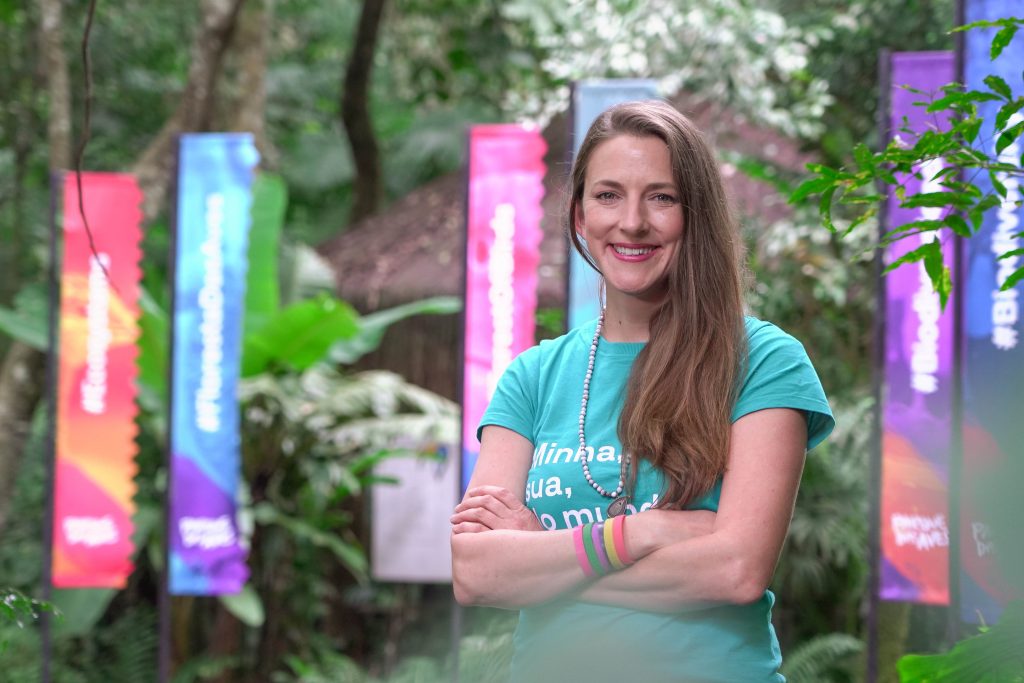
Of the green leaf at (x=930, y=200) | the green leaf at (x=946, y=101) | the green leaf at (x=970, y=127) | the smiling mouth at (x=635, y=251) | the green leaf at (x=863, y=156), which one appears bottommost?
the smiling mouth at (x=635, y=251)

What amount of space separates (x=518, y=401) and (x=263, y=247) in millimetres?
6350

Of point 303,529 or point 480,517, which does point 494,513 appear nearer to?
point 480,517

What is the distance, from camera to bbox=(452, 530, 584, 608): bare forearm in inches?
79.5

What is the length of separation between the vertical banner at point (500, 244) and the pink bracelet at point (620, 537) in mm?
4605

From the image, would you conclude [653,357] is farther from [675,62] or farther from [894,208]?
[675,62]

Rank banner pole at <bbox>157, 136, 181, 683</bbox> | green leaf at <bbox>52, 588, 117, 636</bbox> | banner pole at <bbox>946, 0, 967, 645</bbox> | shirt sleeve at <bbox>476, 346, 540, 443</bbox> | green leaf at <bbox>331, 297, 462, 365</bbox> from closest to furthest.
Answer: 1. shirt sleeve at <bbox>476, 346, 540, 443</bbox>
2. banner pole at <bbox>946, 0, 967, 645</bbox>
3. banner pole at <bbox>157, 136, 181, 683</bbox>
4. green leaf at <bbox>52, 588, 117, 636</bbox>
5. green leaf at <bbox>331, 297, 462, 365</bbox>

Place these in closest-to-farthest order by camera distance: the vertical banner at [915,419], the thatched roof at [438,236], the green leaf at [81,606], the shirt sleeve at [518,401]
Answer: the shirt sleeve at [518,401]
the vertical banner at [915,419]
the green leaf at [81,606]
the thatched roof at [438,236]

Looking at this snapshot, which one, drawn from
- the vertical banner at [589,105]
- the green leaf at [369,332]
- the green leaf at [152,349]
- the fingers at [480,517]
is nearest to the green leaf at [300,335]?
the green leaf at [369,332]

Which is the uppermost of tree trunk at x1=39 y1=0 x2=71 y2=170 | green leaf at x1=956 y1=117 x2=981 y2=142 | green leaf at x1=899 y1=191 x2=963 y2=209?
tree trunk at x1=39 y1=0 x2=71 y2=170

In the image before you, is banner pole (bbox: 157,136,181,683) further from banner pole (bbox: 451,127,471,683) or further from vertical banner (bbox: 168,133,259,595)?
banner pole (bbox: 451,127,471,683)

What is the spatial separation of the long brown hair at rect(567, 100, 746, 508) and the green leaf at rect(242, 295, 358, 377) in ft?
20.3

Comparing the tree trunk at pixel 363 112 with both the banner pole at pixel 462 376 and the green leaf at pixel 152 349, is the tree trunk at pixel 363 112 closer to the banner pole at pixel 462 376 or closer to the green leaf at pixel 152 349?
the green leaf at pixel 152 349

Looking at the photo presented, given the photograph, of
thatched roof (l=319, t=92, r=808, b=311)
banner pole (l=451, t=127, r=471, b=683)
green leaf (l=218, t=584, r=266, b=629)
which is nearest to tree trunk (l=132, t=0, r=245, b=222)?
thatched roof (l=319, t=92, r=808, b=311)

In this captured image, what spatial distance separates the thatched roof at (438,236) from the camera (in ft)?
31.1
